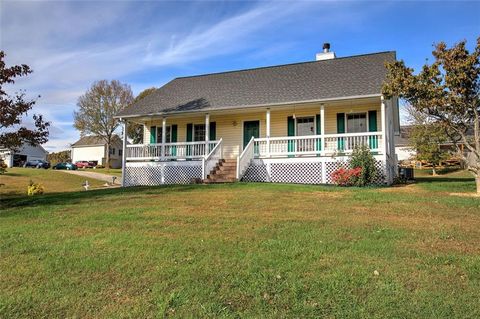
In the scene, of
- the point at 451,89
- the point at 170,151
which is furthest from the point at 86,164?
the point at 451,89

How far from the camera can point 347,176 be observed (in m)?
13.8

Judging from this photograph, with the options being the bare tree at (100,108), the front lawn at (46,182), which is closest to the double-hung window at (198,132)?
the front lawn at (46,182)

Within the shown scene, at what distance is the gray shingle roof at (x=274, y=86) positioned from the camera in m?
16.4

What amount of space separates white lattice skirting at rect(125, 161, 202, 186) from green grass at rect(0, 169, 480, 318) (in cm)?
920

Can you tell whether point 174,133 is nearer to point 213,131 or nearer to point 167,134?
point 167,134

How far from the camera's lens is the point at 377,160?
14820 mm

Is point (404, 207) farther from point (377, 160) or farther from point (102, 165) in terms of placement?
point (102, 165)

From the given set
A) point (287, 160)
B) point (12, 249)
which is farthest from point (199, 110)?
point (12, 249)

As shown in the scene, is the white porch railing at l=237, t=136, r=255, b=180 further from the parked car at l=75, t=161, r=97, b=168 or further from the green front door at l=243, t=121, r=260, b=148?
the parked car at l=75, t=161, r=97, b=168

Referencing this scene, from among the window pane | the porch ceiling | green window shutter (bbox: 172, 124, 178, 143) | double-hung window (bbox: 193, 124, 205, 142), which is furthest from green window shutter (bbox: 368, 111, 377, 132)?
green window shutter (bbox: 172, 124, 178, 143)

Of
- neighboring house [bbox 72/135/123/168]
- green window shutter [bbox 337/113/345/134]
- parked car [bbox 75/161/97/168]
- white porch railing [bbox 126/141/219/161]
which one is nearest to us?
green window shutter [bbox 337/113/345/134]

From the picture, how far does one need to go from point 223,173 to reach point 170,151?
3.71 m

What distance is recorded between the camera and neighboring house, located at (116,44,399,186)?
51.5 feet

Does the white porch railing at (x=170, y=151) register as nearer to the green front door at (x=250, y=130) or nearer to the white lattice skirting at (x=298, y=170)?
the green front door at (x=250, y=130)
